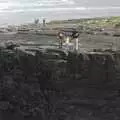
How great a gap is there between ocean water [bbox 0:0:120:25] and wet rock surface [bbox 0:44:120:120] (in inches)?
785

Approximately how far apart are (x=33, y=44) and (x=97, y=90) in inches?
137

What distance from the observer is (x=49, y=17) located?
124ft

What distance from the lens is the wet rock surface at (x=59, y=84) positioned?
51.3ft

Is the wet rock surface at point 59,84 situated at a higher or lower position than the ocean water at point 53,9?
lower

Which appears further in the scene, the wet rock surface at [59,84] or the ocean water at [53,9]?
the ocean water at [53,9]

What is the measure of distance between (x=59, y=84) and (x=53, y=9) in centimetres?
2782

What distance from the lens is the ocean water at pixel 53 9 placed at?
38312mm

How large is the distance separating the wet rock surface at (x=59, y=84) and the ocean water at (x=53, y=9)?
19944mm

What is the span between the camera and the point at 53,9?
4334 centimetres

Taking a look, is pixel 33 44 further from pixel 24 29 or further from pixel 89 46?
pixel 24 29

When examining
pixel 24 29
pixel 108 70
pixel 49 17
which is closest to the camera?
pixel 108 70

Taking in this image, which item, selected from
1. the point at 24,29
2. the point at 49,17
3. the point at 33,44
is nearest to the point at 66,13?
the point at 49,17

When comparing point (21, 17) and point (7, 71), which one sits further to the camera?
point (21, 17)

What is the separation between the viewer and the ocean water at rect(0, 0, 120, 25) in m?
38.3
